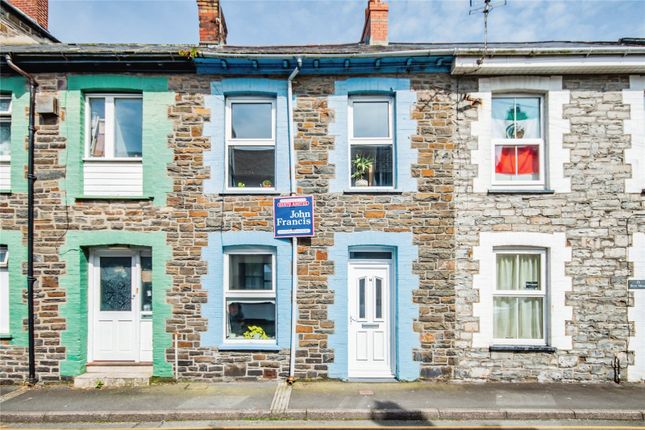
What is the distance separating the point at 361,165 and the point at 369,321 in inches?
126

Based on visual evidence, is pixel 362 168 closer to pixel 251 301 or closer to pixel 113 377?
pixel 251 301

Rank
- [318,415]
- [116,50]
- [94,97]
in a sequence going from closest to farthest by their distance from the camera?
[318,415] → [116,50] → [94,97]

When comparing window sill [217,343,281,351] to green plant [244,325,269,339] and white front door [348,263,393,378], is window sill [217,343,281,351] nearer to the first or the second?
green plant [244,325,269,339]

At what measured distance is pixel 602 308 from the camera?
7.20 metres

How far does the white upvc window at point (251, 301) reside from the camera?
746 cm

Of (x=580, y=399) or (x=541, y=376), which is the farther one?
(x=541, y=376)

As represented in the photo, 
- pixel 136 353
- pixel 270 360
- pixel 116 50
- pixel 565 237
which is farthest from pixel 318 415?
pixel 116 50

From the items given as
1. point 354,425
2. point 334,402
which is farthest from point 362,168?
point 354,425

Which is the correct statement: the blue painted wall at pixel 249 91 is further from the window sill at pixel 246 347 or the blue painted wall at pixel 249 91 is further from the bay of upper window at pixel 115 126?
the window sill at pixel 246 347

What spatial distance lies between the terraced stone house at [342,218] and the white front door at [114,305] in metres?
0.20

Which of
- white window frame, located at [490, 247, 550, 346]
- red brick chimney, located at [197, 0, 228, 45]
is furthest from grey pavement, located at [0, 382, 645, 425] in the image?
red brick chimney, located at [197, 0, 228, 45]

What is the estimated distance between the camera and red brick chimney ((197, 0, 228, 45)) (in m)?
8.03

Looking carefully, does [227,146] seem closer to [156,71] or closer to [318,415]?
[156,71]

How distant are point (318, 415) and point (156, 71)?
23.2ft
